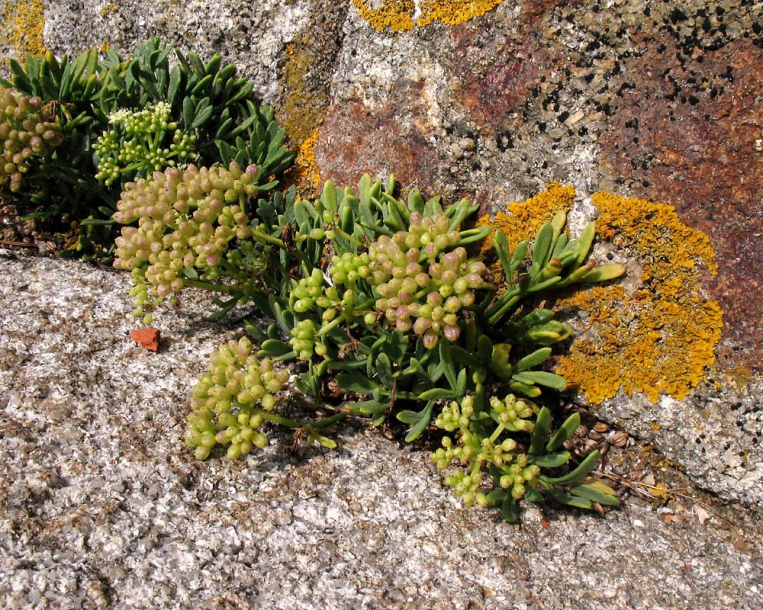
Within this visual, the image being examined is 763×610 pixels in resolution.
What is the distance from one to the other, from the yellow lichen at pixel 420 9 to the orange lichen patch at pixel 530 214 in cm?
84

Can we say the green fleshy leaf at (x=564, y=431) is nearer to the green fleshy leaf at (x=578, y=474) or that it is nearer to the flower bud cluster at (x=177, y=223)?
the green fleshy leaf at (x=578, y=474)

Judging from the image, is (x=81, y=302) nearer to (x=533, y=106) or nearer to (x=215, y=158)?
(x=215, y=158)

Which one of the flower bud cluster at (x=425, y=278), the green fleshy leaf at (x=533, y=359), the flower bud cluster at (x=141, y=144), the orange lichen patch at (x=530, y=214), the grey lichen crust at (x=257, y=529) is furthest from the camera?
the flower bud cluster at (x=141, y=144)

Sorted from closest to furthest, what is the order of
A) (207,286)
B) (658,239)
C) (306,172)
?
(658,239)
(207,286)
(306,172)

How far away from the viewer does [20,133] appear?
310cm

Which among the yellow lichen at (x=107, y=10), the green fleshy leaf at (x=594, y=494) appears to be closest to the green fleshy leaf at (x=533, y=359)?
the green fleshy leaf at (x=594, y=494)

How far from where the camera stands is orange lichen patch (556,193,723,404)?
259 cm

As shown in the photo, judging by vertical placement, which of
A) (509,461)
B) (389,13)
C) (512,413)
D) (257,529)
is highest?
(389,13)

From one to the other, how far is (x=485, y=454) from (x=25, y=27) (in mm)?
3780

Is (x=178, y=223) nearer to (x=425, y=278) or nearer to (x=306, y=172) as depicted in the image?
(x=306, y=172)

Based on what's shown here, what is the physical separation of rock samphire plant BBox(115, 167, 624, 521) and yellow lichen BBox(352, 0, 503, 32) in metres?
0.78

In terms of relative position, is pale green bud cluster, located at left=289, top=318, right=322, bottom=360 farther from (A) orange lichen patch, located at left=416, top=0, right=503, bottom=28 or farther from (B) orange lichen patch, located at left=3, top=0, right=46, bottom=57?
(B) orange lichen patch, located at left=3, top=0, right=46, bottom=57

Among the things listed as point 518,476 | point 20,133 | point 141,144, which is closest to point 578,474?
point 518,476

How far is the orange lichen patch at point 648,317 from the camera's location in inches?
102
